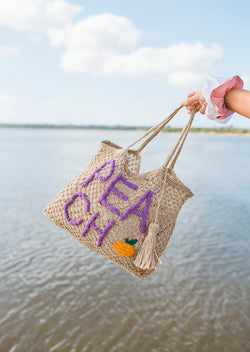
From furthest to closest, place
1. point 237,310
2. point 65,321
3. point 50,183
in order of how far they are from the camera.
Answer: point 50,183
point 237,310
point 65,321

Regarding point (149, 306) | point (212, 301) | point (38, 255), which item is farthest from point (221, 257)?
point (38, 255)

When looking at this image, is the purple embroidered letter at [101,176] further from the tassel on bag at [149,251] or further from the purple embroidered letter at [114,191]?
the tassel on bag at [149,251]

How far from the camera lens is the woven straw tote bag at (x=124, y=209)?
172cm

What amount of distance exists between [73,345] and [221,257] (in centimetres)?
238

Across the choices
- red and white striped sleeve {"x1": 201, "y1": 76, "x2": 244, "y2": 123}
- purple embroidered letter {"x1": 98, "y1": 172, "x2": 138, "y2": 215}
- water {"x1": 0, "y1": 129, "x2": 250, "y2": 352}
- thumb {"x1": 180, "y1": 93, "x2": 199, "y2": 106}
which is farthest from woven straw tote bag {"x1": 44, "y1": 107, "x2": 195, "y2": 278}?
water {"x1": 0, "y1": 129, "x2": 250, "y2": 352}

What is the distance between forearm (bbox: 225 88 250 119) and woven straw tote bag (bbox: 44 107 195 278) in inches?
15.5

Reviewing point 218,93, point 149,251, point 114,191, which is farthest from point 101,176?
point 218,93

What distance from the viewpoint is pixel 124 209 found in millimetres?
1733

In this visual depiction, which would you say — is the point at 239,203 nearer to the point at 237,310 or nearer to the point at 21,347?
the point at 237,310

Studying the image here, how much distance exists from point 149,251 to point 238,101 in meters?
0.79

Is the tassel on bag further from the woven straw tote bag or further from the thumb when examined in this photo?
the thumb

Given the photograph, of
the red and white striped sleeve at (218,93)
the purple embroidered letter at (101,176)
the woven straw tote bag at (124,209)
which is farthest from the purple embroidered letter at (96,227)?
the red and white striped sleeve at (218,93)

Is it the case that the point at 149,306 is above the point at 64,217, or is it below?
below

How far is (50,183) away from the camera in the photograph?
914 cm
